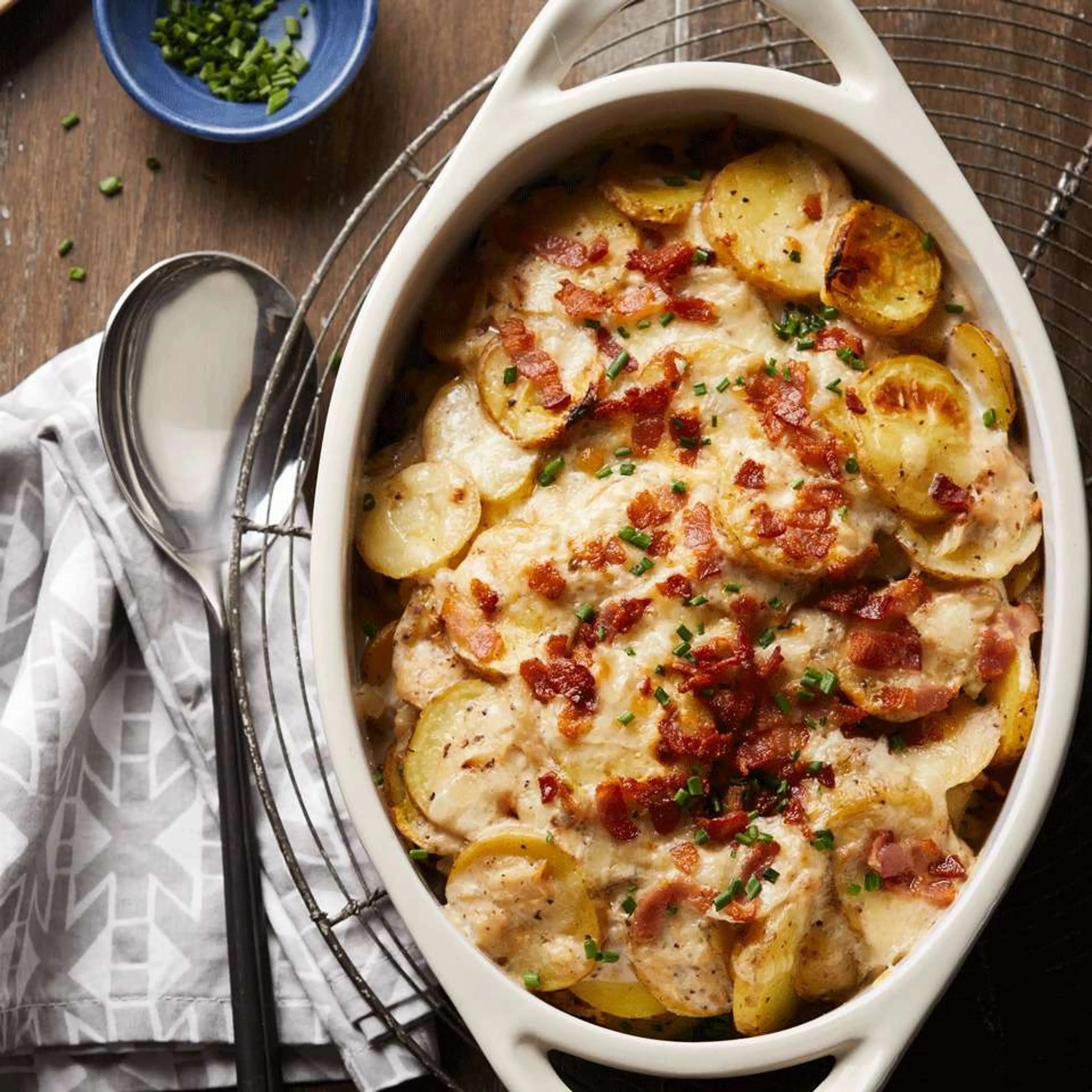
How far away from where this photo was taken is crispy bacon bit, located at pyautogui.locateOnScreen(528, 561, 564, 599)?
2.27m

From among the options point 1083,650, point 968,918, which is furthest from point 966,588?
point 968,918

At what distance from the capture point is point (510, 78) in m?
2.32

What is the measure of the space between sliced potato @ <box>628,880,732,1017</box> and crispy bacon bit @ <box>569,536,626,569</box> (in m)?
0.55

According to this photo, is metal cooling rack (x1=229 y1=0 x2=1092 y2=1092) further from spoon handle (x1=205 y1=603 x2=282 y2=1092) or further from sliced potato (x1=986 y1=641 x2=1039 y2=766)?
sliced potato (x1=986 y1=641 x2=1039 y2=766)

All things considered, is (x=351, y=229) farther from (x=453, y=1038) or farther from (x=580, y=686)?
(x=453, y=1038)

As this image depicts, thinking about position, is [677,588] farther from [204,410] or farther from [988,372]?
[204,410]

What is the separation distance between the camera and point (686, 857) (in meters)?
2.27

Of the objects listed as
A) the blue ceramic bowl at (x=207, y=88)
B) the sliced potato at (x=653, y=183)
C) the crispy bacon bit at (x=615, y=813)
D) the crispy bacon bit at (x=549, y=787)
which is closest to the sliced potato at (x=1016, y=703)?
the crispy bacon bit at (x=615, y=813)

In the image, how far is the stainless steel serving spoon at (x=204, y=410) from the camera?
292 cm

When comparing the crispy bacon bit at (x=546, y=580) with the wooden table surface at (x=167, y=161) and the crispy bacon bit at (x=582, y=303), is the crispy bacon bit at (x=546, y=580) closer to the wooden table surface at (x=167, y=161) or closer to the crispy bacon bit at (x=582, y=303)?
the crispy bacon bit at (x=582, y=303)

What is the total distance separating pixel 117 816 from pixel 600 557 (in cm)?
141

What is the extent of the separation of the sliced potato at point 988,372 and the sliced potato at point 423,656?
1.03 metres

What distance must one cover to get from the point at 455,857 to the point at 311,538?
620 millimetres

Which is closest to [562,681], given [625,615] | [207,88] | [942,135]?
[625,615]
